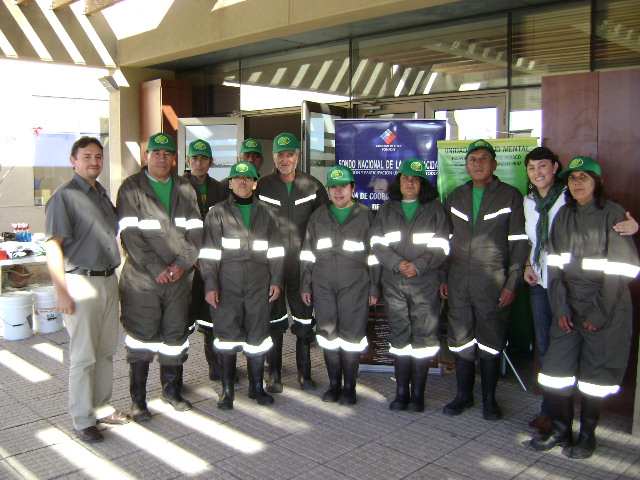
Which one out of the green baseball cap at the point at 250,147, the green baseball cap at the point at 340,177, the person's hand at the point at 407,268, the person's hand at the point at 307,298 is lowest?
the person's hand at the point at 307,298

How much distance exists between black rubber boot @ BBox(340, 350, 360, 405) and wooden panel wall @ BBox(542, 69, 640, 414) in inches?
71.9

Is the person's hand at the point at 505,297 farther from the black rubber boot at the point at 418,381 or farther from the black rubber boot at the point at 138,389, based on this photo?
the black rubber boot at the point at 138,389

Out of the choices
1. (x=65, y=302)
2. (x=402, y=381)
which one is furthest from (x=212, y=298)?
(x=402, y=381)

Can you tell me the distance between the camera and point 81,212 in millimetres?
3883

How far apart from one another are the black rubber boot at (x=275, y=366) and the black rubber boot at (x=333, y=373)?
416 millimetres

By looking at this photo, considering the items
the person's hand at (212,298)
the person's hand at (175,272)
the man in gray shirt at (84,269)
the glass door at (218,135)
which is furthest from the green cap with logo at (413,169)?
the glass door at (218,135)

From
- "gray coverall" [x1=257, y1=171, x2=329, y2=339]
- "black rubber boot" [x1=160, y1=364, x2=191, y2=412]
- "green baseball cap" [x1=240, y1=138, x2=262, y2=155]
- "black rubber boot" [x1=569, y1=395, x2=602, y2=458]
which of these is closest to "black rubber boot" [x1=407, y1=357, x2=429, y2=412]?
"gray coverall" [x1=257, y1=171, x2=329, y2=339]

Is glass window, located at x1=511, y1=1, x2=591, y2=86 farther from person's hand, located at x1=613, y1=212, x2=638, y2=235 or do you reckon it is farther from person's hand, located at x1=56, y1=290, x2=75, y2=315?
person's hand, located at x1=56, y1=290, x2=75, y2=315

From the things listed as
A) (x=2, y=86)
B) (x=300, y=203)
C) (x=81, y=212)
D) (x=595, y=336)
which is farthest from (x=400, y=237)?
(x=2, y=86)

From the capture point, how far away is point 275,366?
16.0 feet

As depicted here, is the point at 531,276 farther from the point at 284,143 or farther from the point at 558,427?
the point at 284,143

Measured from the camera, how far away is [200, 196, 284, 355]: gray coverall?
441cm

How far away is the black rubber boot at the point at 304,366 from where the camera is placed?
4.89 meters

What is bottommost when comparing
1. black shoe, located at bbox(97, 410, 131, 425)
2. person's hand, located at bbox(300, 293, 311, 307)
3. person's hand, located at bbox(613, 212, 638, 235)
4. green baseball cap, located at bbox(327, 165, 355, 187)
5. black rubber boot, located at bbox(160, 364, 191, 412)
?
black shoe, located at bbox(97, 410, 131, 425)
